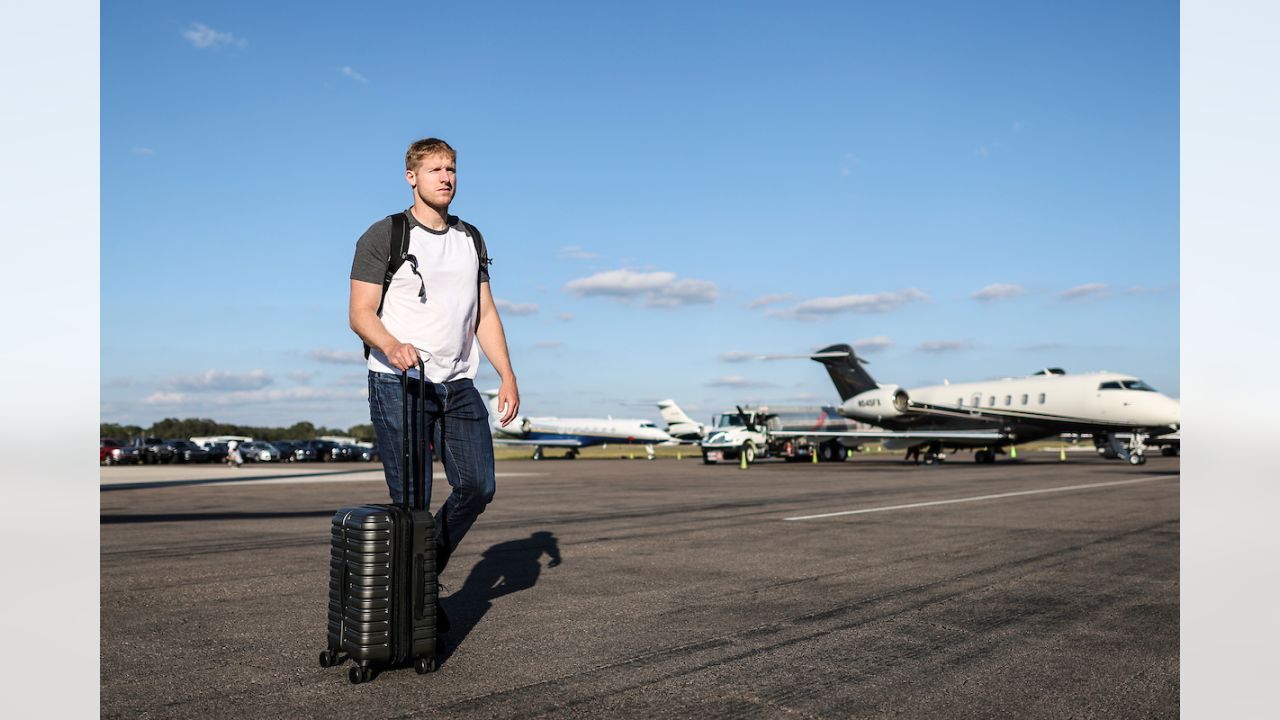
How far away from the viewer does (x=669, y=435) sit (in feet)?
200

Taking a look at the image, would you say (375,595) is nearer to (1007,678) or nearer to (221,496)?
(1007,678)

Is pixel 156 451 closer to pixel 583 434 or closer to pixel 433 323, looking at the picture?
pixel 583 434

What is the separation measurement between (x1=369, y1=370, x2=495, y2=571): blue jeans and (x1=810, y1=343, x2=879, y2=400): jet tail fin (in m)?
40.7

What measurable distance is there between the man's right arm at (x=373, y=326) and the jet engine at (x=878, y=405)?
36.2 metres

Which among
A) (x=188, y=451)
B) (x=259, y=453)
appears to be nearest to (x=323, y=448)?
(x=259, y=453)

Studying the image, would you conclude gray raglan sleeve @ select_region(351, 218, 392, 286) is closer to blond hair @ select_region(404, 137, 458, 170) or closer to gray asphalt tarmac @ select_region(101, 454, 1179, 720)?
blond hair @ select_region(404, 137, 458, 170)

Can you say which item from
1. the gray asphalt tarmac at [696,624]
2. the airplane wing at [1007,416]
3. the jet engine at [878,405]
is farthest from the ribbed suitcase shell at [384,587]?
the jet engine at [878,405]

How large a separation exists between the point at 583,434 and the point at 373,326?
5756 centimetres

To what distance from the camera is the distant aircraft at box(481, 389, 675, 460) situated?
195ft

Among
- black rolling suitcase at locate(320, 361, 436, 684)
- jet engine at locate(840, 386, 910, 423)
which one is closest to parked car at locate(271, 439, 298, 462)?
jet engine at locate(840, 386, 910, 423)

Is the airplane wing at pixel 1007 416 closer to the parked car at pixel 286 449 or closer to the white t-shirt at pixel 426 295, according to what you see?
the white t-shirt at pixel 426 295
